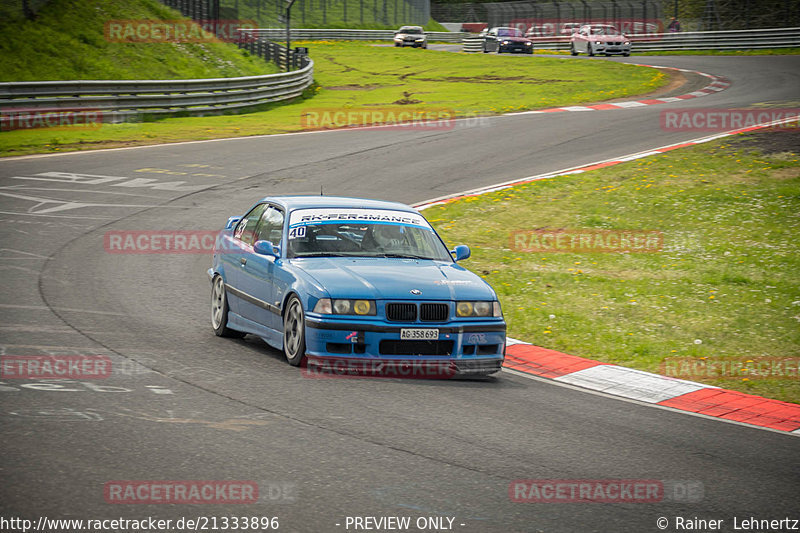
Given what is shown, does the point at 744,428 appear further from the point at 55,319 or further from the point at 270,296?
the point at 55,319

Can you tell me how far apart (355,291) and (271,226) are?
6.15 ft

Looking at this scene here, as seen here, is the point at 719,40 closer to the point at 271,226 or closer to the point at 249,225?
the point at 249,225

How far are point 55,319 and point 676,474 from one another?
20.9ft

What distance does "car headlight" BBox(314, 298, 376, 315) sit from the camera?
783 cm

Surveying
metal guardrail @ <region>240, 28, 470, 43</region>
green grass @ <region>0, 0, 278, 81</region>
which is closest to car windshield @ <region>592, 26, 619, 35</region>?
green grass @ <region>0, 0, 278, 81</region>

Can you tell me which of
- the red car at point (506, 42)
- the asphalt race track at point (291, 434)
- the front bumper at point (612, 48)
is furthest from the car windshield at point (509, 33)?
the asphalt race track at point (291, 434)

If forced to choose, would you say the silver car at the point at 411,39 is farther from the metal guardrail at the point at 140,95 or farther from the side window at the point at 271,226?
the side window at the point at 271,226

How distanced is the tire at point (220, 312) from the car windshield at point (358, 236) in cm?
126

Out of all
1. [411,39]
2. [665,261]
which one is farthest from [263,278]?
[411,39]

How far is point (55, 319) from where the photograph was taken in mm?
9414

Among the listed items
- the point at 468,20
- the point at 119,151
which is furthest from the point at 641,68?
the point at 468,20

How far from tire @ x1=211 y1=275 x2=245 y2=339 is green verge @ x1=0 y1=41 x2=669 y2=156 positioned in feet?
45.6

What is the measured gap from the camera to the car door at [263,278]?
8.68m

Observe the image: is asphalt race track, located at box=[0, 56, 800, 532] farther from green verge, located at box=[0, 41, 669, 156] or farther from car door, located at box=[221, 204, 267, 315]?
green verge, located at box=[0, 41, 669, 156]
